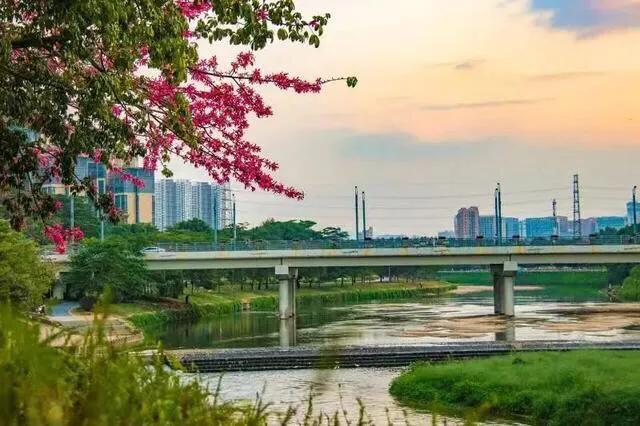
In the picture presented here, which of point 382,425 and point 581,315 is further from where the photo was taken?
point 581,315

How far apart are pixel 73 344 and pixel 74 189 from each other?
7931 mm

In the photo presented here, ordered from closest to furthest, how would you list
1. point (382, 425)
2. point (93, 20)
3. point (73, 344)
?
point (73, 344), point (93, 20), point (382, 425)

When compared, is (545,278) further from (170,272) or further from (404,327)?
(404,327)

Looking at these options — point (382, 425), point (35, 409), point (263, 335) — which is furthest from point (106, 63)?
point (263, 335)

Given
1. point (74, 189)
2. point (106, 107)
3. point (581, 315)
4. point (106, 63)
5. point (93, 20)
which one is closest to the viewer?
point (93, 20)

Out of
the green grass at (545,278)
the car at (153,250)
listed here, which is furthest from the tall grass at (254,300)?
the green grass at (545,278)

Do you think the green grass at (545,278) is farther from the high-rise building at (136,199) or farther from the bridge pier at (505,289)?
the high-rise building at (136,199)

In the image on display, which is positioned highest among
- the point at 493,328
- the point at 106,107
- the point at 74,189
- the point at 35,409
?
the point at 106,107

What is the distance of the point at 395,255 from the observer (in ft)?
211

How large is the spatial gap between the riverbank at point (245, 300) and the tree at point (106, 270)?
59.2 inches

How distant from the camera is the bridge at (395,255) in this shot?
208 feet

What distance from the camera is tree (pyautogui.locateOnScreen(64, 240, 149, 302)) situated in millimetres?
60531

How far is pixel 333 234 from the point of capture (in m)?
124

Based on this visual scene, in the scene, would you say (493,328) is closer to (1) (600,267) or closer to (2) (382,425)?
(2) (382,425)
